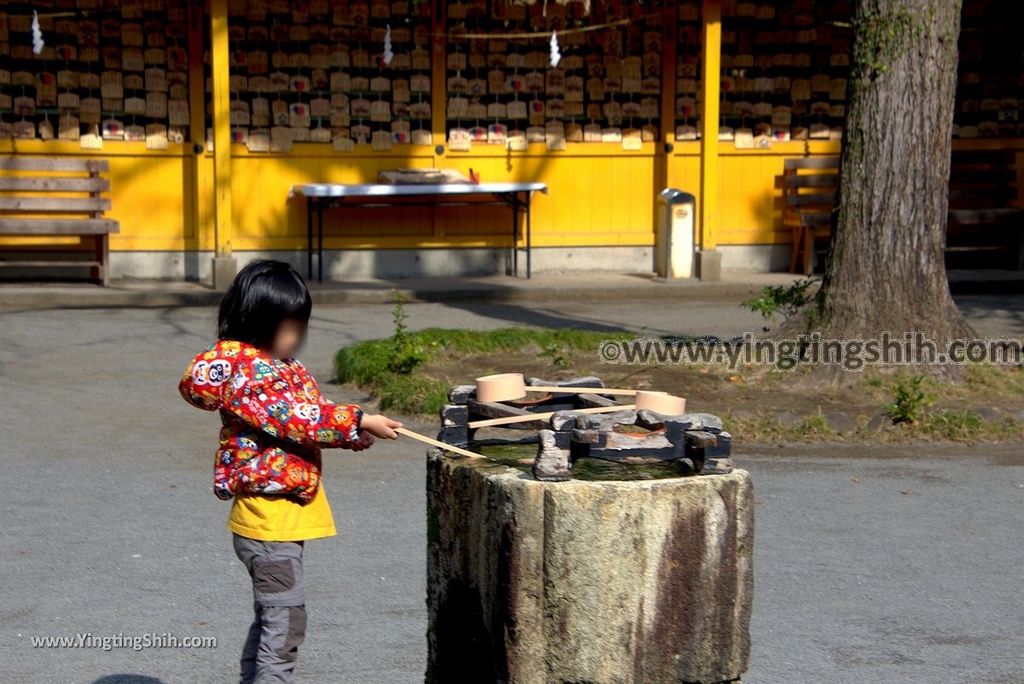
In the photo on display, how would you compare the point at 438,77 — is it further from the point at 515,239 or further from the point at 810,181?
the point at 810,181

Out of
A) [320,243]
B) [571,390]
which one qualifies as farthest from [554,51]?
[571,390]

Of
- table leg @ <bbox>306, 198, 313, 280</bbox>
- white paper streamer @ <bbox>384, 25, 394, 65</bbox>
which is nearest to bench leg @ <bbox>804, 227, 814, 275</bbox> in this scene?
white paper streamer @ <bbox>384, 25, 394, 65</bbox>

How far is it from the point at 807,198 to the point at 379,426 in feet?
43.0

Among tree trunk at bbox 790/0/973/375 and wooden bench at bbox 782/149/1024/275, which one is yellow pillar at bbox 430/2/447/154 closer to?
wooden bench at bbox 782/149/1024/275

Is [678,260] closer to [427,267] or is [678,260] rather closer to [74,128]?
[427,267]

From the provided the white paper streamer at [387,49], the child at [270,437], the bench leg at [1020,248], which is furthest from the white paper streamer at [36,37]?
the bench leg at [1020,248]

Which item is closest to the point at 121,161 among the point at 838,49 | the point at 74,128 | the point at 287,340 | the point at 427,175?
the point at 74,128

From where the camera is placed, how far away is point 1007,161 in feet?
55.4

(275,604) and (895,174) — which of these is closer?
(275,604)

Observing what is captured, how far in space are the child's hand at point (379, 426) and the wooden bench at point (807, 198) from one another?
41.6 ft

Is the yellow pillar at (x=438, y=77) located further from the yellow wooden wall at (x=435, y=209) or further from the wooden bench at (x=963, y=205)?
the wooden bench at (x=963, y=205)

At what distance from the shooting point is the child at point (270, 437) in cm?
390

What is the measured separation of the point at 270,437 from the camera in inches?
157

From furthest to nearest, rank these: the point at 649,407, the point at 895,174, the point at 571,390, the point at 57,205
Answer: the point at 57,205, the point at 895,174, the point at 571,390, the point at 649,407
